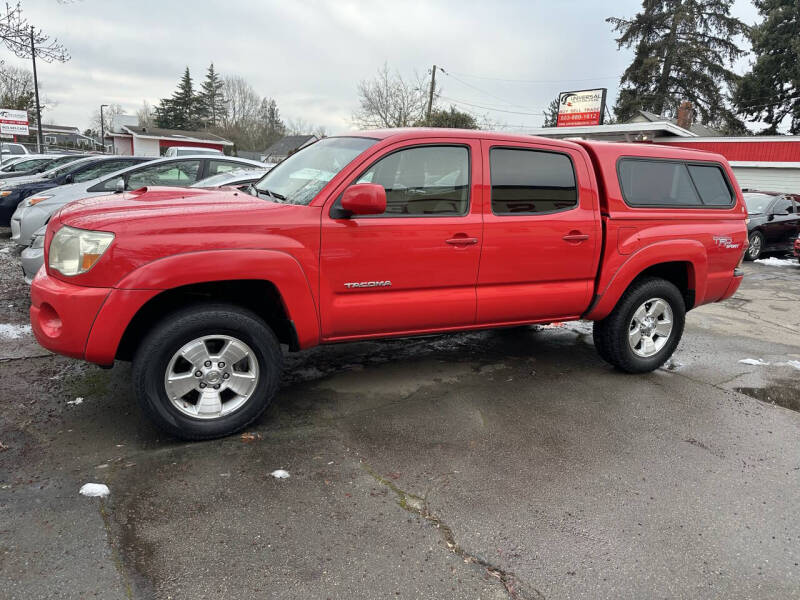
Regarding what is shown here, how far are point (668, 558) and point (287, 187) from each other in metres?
3.13

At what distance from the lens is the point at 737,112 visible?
33.8 meters

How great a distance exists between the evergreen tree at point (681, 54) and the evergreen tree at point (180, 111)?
5458 cm

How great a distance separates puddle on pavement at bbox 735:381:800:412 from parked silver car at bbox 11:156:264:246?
7.39 meters

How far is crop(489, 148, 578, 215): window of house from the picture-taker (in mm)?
4141

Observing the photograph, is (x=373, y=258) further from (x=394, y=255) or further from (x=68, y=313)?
(x=68, y=313)

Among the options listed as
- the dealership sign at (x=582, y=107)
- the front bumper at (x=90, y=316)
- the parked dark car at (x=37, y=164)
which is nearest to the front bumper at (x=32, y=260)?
the front bumper at (x=90, y=316)

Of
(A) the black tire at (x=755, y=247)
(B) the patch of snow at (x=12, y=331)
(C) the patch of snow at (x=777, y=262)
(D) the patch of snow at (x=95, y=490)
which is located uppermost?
(A) the black tire at (x=755, y=247)

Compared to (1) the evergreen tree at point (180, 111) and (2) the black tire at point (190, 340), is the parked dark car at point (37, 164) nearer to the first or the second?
(2) the black tire at point (190, 340)

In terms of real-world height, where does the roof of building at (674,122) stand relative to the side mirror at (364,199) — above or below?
above

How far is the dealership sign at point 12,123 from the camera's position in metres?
22.3

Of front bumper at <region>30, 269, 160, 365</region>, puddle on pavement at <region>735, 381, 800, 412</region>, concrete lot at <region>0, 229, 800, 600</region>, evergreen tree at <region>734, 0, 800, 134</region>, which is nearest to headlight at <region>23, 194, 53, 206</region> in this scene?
concrete lot at <region>0, 229, 800, 600</region>

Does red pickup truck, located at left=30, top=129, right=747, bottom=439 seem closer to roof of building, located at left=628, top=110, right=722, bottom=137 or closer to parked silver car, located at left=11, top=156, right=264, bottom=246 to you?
parked silver car, located at left=11, top=156, right=264, bottom=246

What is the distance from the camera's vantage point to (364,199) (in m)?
3.40

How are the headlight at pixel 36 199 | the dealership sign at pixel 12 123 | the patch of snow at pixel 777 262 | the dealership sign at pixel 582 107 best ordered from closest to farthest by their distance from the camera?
the headlight at pixel 36 199
the patch of snow at pixel 777 262
the dealership sign at pixel 12 123
the dealership sign at pixel 582 107
